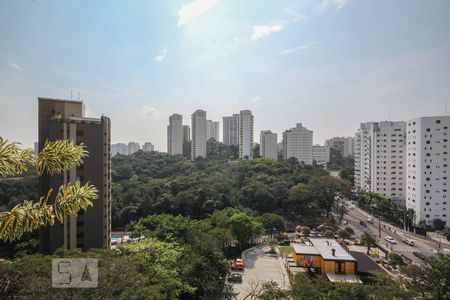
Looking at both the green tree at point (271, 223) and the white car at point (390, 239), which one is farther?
the green tree at point (271, 223)

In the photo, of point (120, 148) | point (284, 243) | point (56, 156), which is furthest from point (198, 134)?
point (56, 156)

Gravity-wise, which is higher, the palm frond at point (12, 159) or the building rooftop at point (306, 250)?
the palm frond at point (12, 159)

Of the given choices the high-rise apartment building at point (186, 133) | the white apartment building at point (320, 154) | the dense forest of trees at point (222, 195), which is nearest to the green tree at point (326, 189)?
the dense forest of trees at point (222, 195)

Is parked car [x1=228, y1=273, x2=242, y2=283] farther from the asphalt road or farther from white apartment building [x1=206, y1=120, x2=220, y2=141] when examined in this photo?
white apartment building [x1=206, y1=120, x2=220, y2=141]

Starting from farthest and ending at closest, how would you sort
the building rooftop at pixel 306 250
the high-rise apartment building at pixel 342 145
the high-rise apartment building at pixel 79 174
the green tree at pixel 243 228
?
1. the high-rise apartment building at pixel 342 145
2. the green tree at pixel 243 228
3. the building rooftop at pixel 306 250
4. the high-rise apartment building at pixel 79 174
